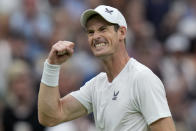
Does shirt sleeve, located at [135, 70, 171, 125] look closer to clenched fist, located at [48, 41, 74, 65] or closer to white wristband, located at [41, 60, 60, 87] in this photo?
clenched fist, located at [48, 41, 74, 65]

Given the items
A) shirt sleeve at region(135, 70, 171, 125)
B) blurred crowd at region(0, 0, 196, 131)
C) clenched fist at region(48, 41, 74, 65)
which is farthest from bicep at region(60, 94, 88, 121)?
blurred crowd at region(0, 0, 196, 131)

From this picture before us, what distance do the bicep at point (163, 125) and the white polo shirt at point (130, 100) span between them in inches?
1.4

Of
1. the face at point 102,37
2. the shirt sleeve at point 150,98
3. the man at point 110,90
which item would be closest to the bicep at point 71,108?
the man at point 110,90

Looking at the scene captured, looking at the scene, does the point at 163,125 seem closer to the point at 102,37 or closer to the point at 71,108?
the point at 102,37

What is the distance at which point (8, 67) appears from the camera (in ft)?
37.2

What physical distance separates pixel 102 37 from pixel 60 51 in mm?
392

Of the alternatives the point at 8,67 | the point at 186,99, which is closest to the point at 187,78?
the point at 186,99

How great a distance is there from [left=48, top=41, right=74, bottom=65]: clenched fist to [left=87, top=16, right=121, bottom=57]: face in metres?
0.21

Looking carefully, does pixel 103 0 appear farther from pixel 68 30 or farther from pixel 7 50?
pixel 7 50

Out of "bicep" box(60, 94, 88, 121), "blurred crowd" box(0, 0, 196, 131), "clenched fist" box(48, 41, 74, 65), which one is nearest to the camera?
"clenched fist" box(48, 41, 74, 65)

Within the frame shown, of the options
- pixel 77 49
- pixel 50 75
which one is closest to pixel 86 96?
pixel 50 75

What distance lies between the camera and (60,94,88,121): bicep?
21.0 ft

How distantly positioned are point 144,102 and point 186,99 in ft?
20.2

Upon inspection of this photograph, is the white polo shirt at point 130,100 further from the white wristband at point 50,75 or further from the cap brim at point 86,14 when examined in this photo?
the cap brim at point 86,14
